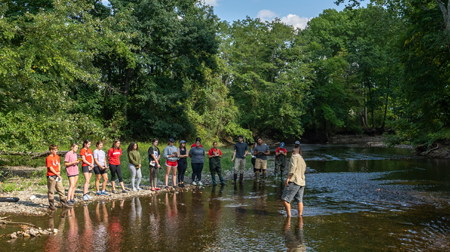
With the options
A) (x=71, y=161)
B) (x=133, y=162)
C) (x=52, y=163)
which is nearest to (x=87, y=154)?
(x=71, y=161)

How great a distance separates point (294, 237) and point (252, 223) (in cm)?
138

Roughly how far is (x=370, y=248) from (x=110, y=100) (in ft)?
A: 93.1

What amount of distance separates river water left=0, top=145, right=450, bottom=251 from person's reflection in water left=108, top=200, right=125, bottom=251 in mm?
19

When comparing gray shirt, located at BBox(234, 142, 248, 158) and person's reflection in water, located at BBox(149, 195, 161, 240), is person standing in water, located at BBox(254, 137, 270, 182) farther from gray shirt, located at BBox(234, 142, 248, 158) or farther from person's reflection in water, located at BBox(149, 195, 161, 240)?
person's reflection in water, located at BBox(149, 195, 161, 240)

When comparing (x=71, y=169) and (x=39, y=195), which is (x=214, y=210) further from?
(x=39, y=195)

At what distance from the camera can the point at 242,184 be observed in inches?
585

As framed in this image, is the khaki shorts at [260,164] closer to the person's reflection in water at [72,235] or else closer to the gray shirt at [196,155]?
the gray shirt at [196,155]

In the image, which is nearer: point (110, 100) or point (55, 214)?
point (55, 214)

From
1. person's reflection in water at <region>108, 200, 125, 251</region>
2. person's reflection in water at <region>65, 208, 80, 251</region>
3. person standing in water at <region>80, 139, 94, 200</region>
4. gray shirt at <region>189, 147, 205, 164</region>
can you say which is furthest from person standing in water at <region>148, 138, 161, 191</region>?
person's reflection in water at <region>65, 208, 80, 251</region>

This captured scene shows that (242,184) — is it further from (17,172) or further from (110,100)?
(110,100)

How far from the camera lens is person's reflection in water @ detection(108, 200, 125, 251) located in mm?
6434

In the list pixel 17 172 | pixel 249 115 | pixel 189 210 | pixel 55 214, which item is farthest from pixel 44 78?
pixel 249 115

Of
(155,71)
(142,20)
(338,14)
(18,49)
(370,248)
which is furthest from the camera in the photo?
(338,14)

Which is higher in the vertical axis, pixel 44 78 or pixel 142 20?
pixel 142 20
